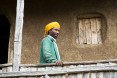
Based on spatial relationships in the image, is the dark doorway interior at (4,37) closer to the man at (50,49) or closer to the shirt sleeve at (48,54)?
the man at (50,49)

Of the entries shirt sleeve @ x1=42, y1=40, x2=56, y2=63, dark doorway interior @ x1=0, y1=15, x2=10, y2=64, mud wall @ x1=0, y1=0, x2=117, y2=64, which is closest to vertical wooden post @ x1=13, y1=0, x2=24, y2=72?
shirt sleeve @ x1=42, y1=40, x2=56, y2=63

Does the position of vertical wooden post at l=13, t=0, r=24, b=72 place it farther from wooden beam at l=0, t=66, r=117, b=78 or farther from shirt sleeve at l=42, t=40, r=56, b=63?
shirt sleeve at l=42, t=40, r=56, b=63

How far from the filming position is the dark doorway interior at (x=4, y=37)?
19.3 m

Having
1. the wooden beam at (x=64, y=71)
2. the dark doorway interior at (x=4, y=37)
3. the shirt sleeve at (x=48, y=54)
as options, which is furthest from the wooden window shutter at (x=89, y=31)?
the wooden beam at (x=64, y=71)

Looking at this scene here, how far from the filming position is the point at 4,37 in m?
19.8

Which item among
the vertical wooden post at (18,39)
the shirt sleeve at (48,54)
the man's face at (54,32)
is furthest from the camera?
the man's face at (54,32)

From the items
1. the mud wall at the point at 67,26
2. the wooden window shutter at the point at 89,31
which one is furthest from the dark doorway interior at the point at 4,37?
the wooden window shutter at the point at 89,31

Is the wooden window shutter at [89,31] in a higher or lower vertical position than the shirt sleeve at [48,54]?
higher

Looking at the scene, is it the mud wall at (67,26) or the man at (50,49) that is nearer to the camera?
the man at (50,49)

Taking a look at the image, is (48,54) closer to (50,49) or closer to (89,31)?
(50,49)

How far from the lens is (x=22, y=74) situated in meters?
14.4

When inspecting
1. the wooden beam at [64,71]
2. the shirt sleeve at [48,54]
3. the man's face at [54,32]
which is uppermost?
the man's face at [54,32]

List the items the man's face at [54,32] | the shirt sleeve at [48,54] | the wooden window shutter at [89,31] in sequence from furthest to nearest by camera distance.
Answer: the wooden window shutter at [89,31] < the man's face at [54,32] < the shirt sleeve at [48,54]

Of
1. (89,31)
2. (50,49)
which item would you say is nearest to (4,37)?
(89,31)
